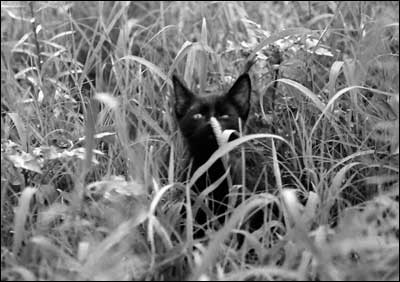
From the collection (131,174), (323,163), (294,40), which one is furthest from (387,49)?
(131,174)

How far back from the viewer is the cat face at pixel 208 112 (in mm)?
4262

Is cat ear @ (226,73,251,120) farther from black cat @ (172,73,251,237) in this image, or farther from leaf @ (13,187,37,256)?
leaf @ (13,187,37,256)

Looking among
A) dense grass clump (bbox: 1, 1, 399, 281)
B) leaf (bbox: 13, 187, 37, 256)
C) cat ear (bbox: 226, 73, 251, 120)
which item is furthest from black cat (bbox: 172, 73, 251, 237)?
leaf (bbox: 13, 187, 37, 256)

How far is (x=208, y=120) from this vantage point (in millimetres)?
4285

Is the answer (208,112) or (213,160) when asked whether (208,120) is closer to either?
(208,112)

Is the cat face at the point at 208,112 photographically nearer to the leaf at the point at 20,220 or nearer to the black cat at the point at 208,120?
the black cat at the point at 208,120

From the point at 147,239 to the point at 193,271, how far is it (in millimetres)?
490

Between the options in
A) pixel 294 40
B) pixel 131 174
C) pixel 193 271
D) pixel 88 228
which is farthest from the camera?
pixel 294 40

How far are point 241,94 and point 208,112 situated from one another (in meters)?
0.23

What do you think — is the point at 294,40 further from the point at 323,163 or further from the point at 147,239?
the point at 147,239

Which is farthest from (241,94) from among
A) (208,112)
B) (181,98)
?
(181,98)

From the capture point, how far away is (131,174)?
387cm

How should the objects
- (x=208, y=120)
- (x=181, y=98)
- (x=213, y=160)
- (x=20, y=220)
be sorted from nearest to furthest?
(x=20, y=220), (x=213, y=160), (x=208, y=120), (x=181, y=98)

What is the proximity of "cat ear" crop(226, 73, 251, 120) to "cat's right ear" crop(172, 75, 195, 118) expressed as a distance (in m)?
0.26
